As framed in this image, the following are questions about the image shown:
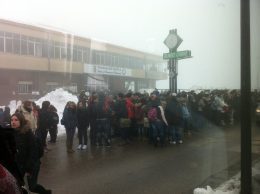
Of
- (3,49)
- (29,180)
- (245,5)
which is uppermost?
(3,49)

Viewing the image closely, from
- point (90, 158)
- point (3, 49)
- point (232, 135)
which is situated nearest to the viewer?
point (90, 158)

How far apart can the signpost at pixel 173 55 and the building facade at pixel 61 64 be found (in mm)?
6628

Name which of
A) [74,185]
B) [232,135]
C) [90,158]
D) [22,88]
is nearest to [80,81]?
[22,88]

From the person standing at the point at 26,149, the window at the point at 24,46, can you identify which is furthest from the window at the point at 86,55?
the person standing at the point at 26,149

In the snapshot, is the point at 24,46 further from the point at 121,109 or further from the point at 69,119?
the point at 69,119

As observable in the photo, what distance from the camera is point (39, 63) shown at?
26766 millimetres

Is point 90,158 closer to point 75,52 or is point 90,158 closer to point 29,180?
point 29,180

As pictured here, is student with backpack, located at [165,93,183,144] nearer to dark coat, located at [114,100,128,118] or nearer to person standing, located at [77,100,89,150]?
dark coat, located at [114,100,128,118]

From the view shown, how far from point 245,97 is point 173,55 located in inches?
350

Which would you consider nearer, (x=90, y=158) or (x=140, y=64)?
(x=90, y=158)

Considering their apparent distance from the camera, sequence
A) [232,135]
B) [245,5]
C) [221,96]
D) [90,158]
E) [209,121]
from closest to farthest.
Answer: [245,5] < [90,158] < [232,135] < [209,121] < [221,96]

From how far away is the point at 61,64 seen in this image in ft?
91.3

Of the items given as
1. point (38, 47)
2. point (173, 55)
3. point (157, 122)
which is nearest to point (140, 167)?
point (157, 122)

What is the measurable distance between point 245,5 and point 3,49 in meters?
21.4
